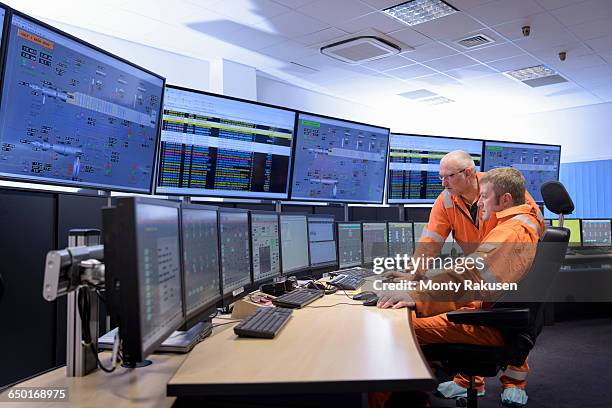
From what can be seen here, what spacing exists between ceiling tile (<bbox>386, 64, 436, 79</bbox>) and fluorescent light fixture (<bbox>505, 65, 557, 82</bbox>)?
1.05 metres

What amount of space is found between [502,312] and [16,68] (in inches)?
73.9

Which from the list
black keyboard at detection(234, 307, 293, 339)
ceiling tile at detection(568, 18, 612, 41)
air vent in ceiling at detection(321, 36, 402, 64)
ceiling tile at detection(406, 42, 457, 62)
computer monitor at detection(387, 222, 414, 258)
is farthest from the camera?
ceiling tile at detection(406, 42, 457, 62)

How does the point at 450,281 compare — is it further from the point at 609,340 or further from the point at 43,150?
the point at 609,340

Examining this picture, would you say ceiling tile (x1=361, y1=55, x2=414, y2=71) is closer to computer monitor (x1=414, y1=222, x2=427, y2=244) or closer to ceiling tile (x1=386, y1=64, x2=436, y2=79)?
ceiling tile (x1=386, y1=64, x2=436, y2=79)

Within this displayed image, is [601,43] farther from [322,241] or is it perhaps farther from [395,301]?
[395,301]

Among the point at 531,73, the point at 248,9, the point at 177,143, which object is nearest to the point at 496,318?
the point at 177,143

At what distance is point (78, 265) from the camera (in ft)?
3.60

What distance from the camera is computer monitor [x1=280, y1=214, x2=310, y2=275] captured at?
248 cm

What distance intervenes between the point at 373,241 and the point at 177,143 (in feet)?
5.10

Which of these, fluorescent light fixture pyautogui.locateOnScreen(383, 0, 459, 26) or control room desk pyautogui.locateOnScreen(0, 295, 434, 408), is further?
fluorescent light fixture pyautogui.locateOnScreen(383, 0, 459, 26)

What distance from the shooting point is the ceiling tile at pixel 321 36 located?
4812 millimetres

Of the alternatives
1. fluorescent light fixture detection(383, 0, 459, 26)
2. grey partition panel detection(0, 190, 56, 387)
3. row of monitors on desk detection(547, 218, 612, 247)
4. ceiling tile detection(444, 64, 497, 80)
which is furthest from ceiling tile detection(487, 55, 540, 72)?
grey partition panel detection(0, 190, 56, 387)

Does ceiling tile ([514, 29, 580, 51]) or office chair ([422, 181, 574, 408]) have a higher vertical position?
ceiling tile ([514, 29, 580, 51])

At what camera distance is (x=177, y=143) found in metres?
2.43
